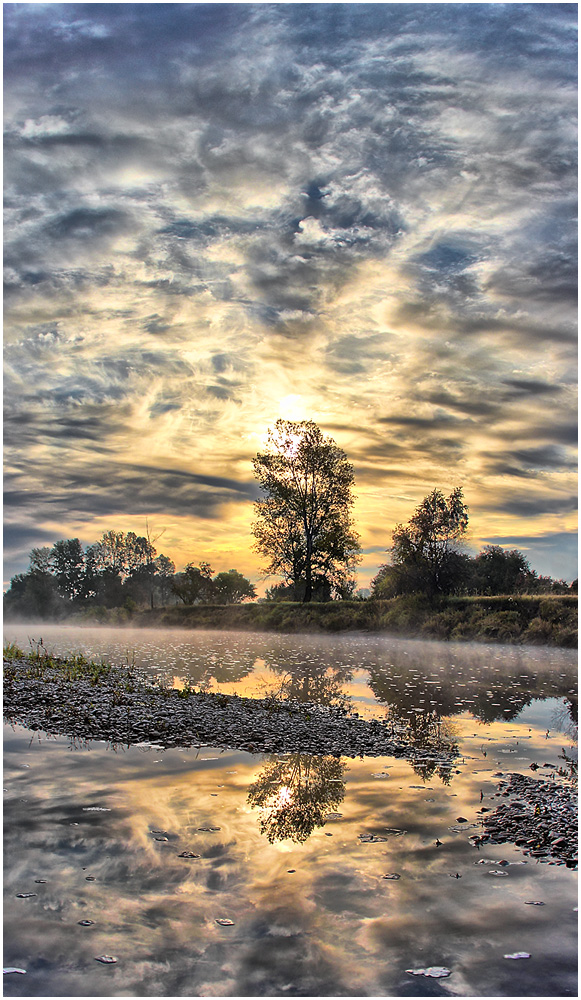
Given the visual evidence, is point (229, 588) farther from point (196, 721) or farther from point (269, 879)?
point (269, 879)

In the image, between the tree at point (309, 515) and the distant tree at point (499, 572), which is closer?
the distant tree at point (499, 572)

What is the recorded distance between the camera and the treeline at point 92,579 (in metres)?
85.8

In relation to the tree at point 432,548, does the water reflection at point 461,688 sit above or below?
below

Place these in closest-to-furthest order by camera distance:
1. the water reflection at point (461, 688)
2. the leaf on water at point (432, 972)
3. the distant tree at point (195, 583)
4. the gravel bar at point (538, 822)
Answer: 1. the leaf on water at point (432, 972)
2. the gravel bar at point (538, 822)
3. the water reflection at point (461, 688)
4. the distant tree at point (195, 583)

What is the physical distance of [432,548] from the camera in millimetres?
41875

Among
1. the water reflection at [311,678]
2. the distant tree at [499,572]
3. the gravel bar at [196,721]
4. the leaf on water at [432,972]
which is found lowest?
the water reflection at [311,678]

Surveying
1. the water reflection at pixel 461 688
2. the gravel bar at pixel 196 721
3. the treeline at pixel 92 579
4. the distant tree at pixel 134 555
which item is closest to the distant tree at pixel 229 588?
the treeline at pixel 92 579

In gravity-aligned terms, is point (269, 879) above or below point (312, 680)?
above

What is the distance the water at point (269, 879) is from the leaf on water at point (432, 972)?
0.05m

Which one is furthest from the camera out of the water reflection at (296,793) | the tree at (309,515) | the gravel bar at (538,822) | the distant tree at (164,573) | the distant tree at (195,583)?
the distant tree at (164,573)

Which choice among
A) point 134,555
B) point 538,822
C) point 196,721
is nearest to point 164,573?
point 134,555

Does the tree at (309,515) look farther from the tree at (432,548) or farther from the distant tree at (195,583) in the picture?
the distant tree at (195,583)

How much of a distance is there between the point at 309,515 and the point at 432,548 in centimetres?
1304

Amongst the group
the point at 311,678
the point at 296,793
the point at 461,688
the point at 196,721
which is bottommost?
the point at 311,678
